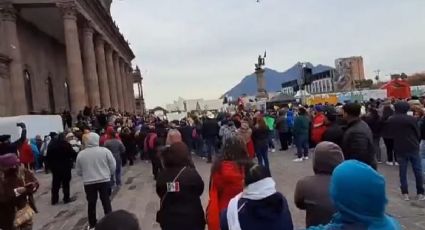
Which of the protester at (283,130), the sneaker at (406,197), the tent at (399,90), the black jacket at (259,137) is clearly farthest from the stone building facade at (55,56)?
the sneaker at (406,197)

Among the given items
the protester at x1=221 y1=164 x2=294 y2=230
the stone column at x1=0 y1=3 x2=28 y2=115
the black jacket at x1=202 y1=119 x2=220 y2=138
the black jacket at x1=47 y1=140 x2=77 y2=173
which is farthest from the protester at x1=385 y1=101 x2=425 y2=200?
the stone column at x1=0 y1=3 x2=28 y2=115

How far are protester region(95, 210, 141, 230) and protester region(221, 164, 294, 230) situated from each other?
1.40 meters

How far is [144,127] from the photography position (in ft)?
73.0

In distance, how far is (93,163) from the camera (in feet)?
29.5

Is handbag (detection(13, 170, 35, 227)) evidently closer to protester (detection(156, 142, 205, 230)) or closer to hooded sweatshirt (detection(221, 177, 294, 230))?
protester (detection(156, 142, 205, 230))

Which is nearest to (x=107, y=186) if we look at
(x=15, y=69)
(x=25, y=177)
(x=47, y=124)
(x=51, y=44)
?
(x=25, y=177)

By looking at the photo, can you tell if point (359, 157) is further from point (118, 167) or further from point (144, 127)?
point (144, 127)

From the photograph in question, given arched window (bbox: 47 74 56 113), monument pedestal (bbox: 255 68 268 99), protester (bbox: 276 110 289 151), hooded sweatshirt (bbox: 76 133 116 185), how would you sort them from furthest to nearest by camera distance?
monument pedestal (bbox: 255 68 268 99)
arched window (bbox: 47 74 56 113)
protester (bbox: 276 110 289 151)
hooded sweatshirt (bbox: 76 133 116 185)

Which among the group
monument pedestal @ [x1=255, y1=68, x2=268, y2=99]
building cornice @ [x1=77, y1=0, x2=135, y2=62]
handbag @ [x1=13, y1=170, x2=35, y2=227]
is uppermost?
building cornice @ [x1=77, y1=0, x2=135, y2=62]

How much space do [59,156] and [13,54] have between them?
62.3ft

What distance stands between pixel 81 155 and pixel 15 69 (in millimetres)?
23363

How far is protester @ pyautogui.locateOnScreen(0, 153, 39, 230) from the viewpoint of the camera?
6.69 m

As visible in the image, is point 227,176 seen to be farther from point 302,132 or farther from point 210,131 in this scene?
point 210,131

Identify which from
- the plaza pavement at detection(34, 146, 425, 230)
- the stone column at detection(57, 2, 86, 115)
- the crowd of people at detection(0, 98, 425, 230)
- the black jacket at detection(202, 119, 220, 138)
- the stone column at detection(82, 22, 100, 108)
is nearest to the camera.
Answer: the crowd of people at detection(0, 98, 425, 230)
